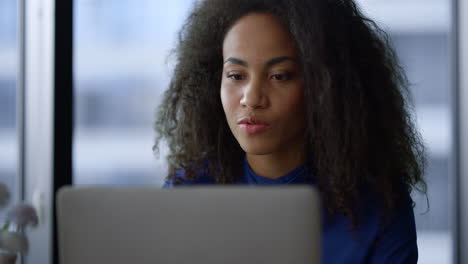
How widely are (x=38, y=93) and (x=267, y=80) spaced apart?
1127 mm

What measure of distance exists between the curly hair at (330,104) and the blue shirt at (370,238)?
1.0 inches

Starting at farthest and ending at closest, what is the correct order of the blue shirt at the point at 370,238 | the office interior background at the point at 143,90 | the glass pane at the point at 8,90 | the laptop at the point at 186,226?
the office interior background at the point at 143,90 < the glass pane at the point at 8,90 < the blue shirt at the point at 370,238 < the laptop at the point at 186,226

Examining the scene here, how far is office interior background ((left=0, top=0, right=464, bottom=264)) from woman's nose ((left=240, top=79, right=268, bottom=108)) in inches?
35.8

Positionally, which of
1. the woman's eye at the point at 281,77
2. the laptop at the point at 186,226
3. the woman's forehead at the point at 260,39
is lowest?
the laptop at the point at 186,226

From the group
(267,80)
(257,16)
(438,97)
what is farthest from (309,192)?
(438,97)

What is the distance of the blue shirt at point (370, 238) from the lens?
1.12m

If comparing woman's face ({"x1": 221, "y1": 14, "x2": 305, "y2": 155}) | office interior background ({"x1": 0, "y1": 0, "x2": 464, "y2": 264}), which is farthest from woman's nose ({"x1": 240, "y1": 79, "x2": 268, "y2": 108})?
office interior background ({"x1": 0, "y1": 0, "x2": 464, "y2": 264})

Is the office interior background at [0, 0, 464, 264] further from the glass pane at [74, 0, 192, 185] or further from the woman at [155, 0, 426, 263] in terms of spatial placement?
the woman at [155, 0, 426, 263]

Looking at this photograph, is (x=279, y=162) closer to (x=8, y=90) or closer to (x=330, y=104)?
(x=330, y=104)

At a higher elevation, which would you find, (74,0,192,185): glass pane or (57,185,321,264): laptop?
(74,0,192,185): glass pane

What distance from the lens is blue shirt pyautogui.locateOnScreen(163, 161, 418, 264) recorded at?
3.67 feet

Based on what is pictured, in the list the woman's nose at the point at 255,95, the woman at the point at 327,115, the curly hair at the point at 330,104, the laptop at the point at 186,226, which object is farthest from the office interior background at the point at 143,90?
the laptop at the point at 186,226

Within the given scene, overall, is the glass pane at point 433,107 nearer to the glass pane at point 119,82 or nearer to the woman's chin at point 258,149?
the glass pane at point 119,82

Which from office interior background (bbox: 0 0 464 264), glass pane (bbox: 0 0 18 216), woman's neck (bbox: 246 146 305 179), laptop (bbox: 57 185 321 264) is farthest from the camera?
office interior background (bbox: 0 0 464 264)
